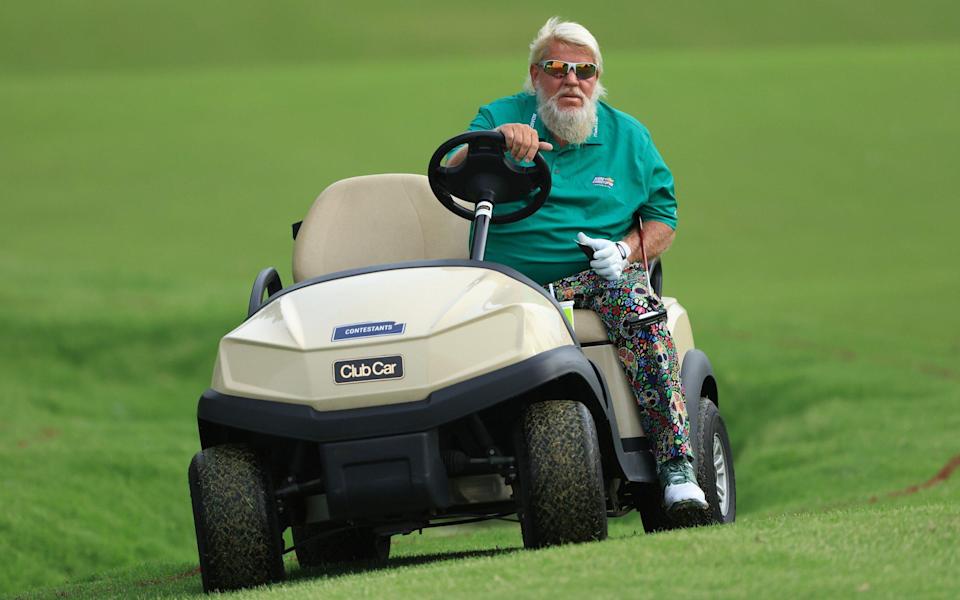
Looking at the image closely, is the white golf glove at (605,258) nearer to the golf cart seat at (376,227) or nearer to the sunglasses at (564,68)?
the sunglasses at (564,68)

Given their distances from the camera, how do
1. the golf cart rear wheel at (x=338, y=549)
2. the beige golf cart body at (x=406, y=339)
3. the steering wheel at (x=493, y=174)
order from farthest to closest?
the golf cart rear wheel at (x=338, y=549) → the steering wheel at (x=493, y=174) → the beige golf cart body at (x=406, y=339)

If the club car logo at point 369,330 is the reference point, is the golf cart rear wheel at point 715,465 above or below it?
below

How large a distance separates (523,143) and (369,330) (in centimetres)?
102

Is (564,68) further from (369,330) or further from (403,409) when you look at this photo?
(403,409)

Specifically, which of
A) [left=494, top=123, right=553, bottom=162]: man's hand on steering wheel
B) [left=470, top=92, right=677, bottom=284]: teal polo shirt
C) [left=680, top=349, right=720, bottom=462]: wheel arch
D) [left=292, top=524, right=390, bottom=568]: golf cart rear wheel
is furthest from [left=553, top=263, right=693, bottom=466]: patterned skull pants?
[left=292, top=524, right=390, bottom=568]: golf cart rear wheel

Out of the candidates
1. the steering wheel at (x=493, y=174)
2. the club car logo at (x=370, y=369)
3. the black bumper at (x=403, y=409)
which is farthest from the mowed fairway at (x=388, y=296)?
the steering wheel at (x=493, y=174)

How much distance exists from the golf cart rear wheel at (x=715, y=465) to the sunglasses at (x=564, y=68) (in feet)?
4.45

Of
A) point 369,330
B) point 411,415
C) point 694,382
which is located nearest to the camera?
point 411,415

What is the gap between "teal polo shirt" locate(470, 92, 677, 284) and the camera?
19.2 feet

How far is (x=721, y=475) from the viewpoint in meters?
6.48

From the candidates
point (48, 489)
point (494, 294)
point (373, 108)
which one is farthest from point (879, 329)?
point (373, 108)

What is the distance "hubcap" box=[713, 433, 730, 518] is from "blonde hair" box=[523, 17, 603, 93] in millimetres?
1574

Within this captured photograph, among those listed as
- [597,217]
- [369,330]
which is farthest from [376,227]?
[369,330]

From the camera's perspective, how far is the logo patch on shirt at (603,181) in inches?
234
